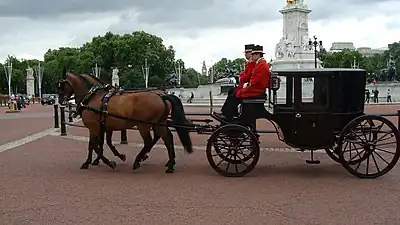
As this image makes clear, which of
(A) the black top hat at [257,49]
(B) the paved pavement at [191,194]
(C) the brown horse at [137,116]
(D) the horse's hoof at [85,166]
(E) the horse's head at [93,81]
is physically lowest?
(B) the paved pavement at [191,194]

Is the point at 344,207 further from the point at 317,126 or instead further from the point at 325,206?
the point at 317,126

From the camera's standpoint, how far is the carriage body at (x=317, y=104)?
29.7 feet

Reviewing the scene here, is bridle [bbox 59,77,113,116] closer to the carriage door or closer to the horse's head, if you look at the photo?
the horse's head

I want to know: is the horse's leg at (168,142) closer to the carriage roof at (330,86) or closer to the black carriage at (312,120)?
the black carriage at (312,120)

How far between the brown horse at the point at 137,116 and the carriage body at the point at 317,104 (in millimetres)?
1862

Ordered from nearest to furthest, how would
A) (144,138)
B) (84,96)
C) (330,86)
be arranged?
(330,86), (144,138), (84,96)

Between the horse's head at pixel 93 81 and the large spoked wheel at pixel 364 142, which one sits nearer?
the large spoked wheel at pixel 364 142

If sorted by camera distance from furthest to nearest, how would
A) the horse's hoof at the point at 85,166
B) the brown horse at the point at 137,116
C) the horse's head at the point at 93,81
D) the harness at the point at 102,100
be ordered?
the horse's head at the point at 93,81 < the horse's hoof at the point at 85,166 < the harness at the point at 102,100 < the brown horse at the point at 137,116

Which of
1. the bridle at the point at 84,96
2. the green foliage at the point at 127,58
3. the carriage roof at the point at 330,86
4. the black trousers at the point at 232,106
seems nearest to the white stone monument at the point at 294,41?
the green foliage at the point at 127,58

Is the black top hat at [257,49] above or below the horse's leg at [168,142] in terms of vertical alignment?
above

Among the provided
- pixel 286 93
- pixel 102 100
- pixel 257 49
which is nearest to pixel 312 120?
pixel 286 93

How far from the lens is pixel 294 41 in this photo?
194ft

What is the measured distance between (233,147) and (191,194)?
176 centimetres

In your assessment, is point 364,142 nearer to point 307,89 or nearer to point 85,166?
point 307,89
